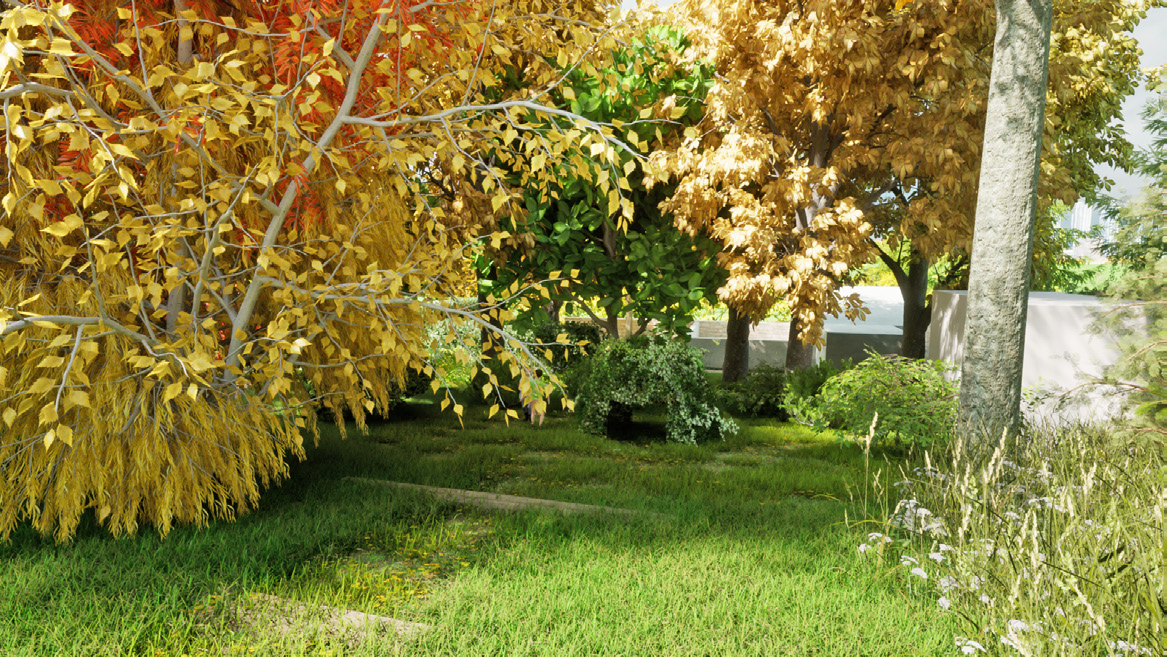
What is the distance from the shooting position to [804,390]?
29.4 ft

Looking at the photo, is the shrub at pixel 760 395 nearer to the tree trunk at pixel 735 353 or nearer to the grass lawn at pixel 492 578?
the tree trunk at pixel 735 353

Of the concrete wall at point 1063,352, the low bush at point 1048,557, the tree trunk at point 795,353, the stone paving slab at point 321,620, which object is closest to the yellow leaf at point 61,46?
the stone paving slab at point 321,620

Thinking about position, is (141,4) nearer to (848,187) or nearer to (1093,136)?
(848,187)

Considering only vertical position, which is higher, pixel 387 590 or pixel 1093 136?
pixel 1093 136

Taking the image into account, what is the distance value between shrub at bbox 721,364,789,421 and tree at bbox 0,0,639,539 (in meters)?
6.21

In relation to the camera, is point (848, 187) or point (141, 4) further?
point (848, 187)

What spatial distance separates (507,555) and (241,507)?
1.81 m

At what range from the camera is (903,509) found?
4.84m

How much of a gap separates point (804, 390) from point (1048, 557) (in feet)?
19.8

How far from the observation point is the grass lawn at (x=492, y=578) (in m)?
3.18

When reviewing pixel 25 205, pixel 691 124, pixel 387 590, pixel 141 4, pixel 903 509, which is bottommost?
pixel 387 590

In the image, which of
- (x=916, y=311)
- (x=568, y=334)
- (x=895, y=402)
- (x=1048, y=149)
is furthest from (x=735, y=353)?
(x=1048, y=149)

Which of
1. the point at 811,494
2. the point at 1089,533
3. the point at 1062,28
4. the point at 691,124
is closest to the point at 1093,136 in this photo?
the point at 1062,28

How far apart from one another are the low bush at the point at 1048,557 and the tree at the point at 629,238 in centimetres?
440
